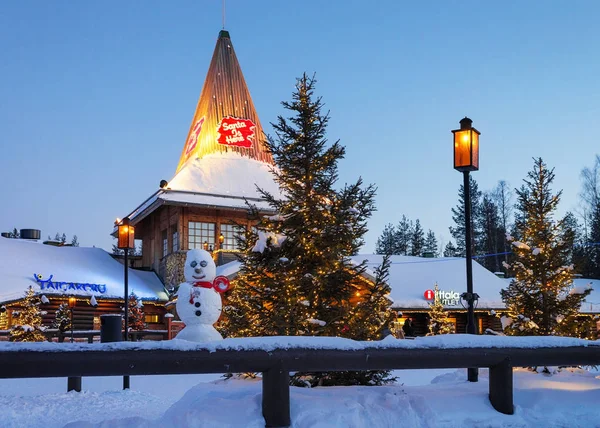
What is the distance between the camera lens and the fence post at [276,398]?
5164mm

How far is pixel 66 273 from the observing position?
1117 inches

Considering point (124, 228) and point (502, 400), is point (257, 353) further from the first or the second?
point (124, 228)

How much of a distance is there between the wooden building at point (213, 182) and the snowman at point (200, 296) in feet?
61.9

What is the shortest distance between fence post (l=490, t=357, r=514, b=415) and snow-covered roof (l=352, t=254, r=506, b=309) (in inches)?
902

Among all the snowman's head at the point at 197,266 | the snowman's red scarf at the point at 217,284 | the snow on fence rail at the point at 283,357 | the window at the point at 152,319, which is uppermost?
the snowman's head at the point at 197,266

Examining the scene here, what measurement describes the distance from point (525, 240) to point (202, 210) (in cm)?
2011

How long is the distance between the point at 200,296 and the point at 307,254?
1.74 metres

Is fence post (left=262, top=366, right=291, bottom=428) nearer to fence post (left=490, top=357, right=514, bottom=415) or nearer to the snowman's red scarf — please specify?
fence post (left=490, top=357, right=514, bottom=415)

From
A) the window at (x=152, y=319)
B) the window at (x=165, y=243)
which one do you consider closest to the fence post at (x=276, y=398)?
the window at (x=152, y=319)

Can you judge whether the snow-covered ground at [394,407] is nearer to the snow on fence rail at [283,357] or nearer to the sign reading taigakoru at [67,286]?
the snow on fence rail at [283,357]

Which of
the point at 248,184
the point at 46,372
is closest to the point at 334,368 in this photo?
the point at 46,372

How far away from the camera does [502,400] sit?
575 centimetres

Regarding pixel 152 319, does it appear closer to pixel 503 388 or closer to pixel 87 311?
pixel 87 311

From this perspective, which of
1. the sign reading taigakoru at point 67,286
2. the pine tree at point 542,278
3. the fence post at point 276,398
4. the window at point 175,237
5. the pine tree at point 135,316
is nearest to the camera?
the fence post at point 276,398
